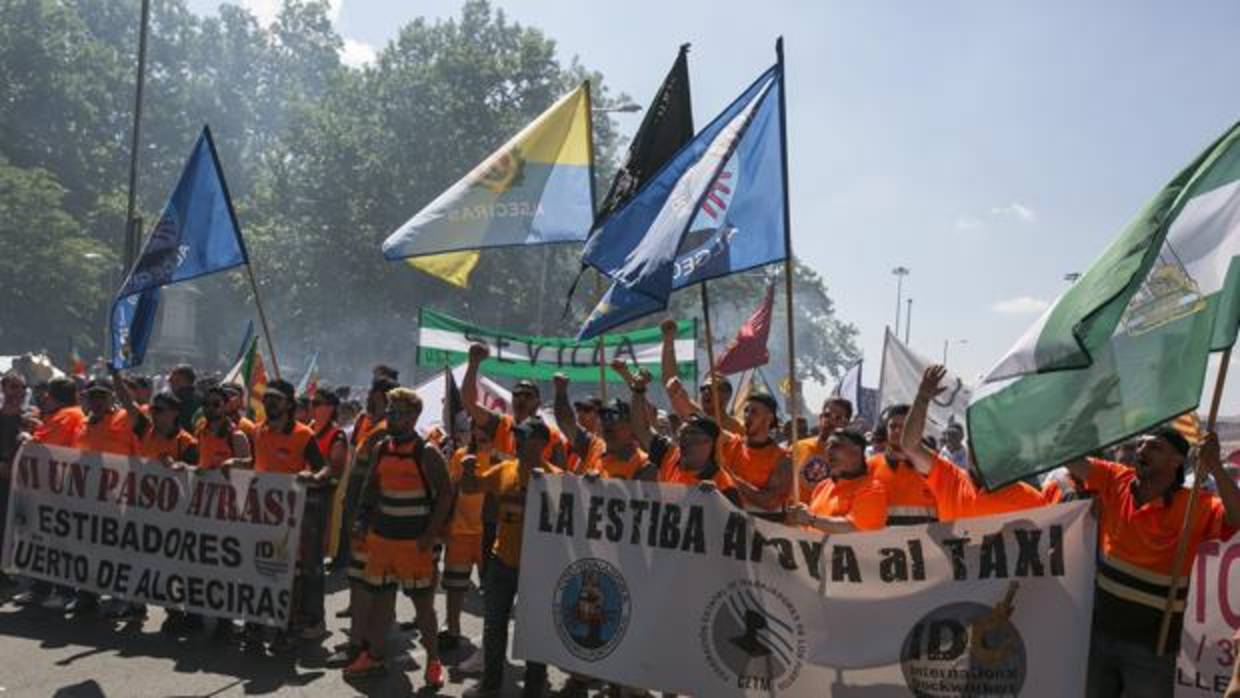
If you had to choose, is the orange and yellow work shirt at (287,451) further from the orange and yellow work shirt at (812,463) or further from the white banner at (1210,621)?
the white banner at (1210,621)

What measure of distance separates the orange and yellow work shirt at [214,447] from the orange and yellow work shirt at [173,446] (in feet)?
0.22

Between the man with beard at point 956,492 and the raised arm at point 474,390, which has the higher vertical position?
the raised arm at point 474,390

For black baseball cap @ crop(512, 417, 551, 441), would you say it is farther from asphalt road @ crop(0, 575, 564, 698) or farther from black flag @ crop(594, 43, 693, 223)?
asphalt road @ crop(0, 575, 564, 698)

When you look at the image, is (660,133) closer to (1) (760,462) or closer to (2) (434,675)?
(1) (760,462)

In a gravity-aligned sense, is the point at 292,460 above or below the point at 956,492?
below

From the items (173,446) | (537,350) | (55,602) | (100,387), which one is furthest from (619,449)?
(537,350)

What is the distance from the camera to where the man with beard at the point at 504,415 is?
24.1 feet

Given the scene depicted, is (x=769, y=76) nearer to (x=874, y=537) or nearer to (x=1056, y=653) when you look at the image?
(x=874, y=537)

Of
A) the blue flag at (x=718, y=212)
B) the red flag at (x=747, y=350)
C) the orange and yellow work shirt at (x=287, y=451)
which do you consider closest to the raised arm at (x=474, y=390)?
the orange and yellow work shirt at (x=287, y=451)

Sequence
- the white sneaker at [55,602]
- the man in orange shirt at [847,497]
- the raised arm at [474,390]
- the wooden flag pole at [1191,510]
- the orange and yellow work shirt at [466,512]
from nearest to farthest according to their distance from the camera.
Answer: the wooden flag pole at [1191,510] < the man in orange shirt at [847,497] < the raised arm at [474,390] < the orange and yellow work shirt at [466,512] < the white sneaker at [55,602]

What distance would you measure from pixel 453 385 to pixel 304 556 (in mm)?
2244

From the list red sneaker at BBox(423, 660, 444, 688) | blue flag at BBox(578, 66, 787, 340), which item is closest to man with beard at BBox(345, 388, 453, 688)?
red sneaker at BBox(423, 660, 444, 688)

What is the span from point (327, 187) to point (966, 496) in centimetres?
3966

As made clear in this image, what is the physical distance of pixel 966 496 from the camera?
5594mm
